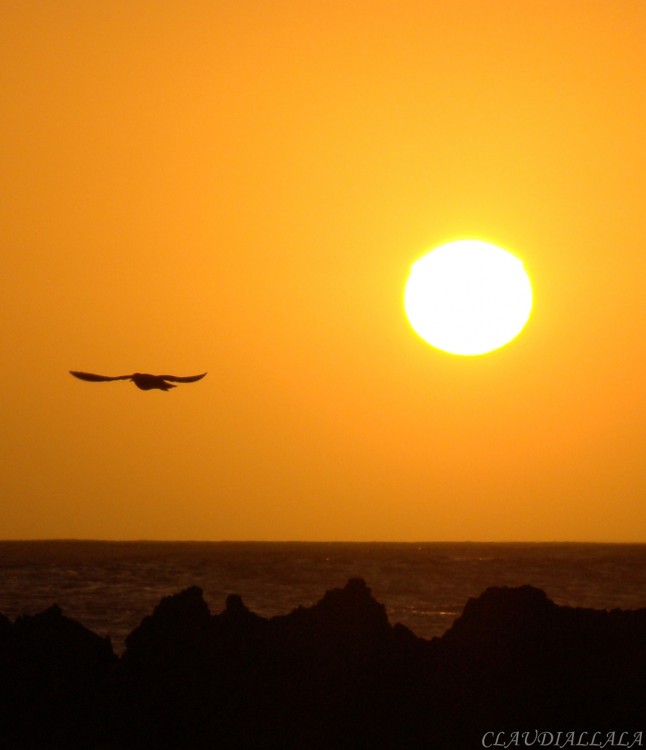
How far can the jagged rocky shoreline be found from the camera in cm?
1805

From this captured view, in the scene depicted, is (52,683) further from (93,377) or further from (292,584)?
(292,584)

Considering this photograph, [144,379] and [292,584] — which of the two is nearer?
[144,379]

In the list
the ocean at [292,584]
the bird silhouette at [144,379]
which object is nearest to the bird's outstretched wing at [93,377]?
the bird silhouette at [144,379]

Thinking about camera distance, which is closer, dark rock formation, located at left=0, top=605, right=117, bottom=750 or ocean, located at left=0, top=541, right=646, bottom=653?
dark rock formation, located at left=0, top=605, right=117, bottom=750

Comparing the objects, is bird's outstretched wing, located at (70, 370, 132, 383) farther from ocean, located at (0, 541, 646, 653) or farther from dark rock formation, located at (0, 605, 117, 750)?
ocean, located at (0, 541, 646, 653)

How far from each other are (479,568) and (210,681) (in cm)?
8121

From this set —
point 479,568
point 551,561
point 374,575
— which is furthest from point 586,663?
point 551,561

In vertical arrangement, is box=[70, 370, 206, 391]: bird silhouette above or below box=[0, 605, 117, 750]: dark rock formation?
above

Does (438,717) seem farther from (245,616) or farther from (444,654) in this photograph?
(245,616)

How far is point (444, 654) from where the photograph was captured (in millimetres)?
18516

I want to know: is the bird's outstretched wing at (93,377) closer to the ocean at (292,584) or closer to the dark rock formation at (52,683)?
the dark rock formation at (52,683)

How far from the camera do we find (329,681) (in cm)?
1847

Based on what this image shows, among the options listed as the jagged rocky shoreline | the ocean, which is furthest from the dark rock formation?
the ocean

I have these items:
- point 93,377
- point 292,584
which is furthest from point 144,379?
point 292,584
